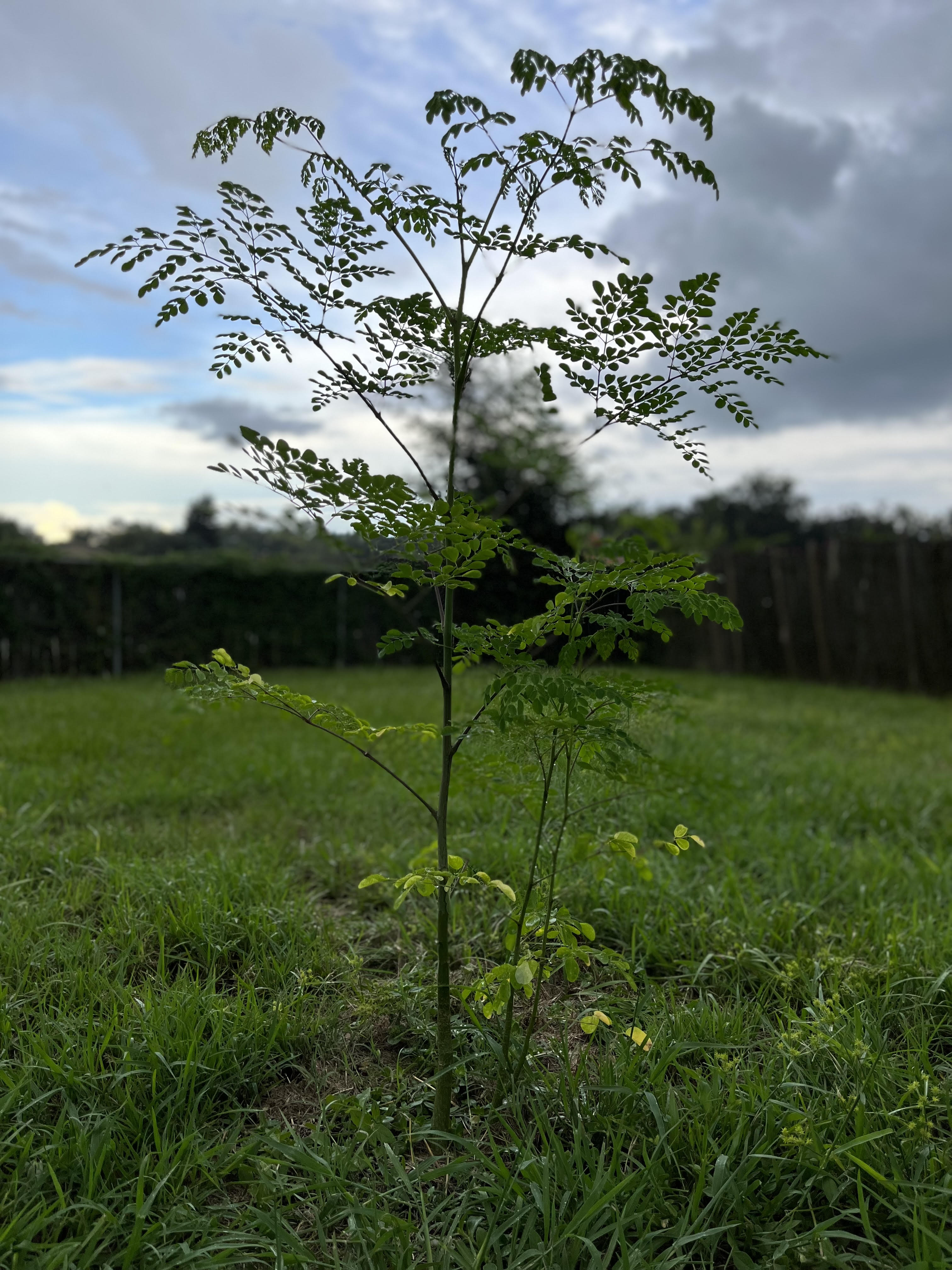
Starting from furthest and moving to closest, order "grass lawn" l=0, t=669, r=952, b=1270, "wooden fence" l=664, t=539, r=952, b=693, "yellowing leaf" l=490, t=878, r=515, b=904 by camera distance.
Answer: "wooden fence" l=664, t=539, r=952, b=693
"yellowing leaf" l=490, t=878, r=515, b=904
"grass lawn" l=0, t=669, r=952, b=1270

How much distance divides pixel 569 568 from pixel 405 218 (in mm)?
819

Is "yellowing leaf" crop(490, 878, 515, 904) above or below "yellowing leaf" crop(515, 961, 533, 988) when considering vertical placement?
above

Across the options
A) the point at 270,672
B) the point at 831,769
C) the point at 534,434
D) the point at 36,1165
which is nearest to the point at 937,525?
the point at 534,434

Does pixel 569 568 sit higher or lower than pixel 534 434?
lower

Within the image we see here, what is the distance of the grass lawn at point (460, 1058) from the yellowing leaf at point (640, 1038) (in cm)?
3

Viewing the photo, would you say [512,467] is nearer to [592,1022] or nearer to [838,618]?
[838,618]

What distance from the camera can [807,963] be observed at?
235 centimetres

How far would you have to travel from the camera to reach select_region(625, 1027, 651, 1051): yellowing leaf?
171 cm

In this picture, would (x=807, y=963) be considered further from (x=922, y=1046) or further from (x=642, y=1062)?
(x=642, y=1062)

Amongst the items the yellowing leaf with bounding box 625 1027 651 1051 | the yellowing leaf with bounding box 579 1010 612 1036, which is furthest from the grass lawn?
the yellowing leaf with bounding box 579 1010 612 1036

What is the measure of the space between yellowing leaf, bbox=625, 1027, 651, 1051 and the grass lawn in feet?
0.11

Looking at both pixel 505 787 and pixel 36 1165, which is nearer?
pixel 36 1165

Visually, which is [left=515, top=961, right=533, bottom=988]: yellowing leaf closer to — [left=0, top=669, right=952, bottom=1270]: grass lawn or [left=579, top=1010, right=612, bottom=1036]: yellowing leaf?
[left=579, top=1010, right=612, bottom=1036]: yellowing leaf

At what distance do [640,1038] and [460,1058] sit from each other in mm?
457
